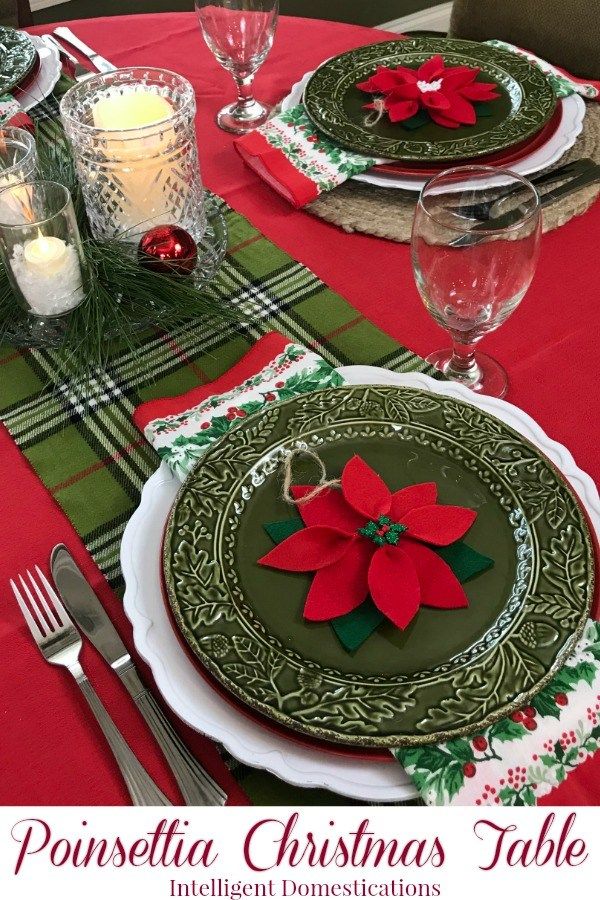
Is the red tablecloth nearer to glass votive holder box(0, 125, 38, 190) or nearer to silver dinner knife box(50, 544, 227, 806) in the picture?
silver dinner knife box(50, 544, 227, 806)

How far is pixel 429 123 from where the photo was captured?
0.99 metres

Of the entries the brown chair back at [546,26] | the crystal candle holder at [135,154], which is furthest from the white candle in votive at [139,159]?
the brown chair back at [546,26]

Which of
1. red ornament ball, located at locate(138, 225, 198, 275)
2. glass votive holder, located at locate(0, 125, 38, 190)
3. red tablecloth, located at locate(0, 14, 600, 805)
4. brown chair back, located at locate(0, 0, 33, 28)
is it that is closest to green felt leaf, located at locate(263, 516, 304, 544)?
red tablecloth, located at locate(0, 14, 600, 805)

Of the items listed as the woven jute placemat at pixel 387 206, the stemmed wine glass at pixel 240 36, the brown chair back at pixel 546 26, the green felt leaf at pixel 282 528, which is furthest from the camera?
the brown chair back at pixel 546 26

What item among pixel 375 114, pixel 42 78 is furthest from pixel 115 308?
pixel 42 78

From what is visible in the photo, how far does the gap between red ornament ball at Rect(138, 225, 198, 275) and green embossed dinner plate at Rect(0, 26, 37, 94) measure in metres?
0.44

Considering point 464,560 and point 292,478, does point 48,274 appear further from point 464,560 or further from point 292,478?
point 464,560

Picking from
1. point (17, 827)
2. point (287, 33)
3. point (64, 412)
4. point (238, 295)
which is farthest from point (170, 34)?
point (17, 827)

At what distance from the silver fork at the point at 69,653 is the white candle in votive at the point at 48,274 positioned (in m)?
0.30

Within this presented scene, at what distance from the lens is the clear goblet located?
68 centimetres

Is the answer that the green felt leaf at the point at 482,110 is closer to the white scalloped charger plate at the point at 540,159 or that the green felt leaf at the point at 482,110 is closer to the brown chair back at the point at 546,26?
the white scalloped charger plate at the point at 540,159

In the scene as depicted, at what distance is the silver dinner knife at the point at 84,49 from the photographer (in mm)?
1181

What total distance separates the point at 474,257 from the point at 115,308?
36 cm

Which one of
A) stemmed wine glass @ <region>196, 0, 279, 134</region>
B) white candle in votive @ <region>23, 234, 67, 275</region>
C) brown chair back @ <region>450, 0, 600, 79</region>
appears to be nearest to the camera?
white candle in votive @ <region>23, 234, 67, 275</region>
